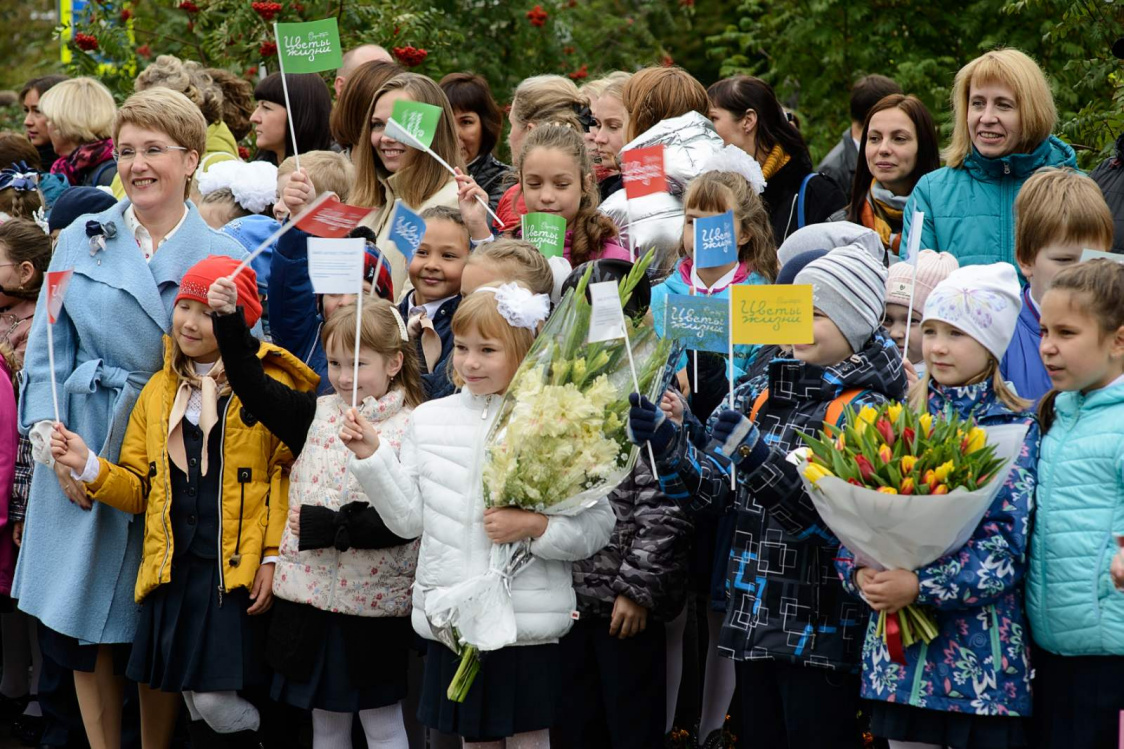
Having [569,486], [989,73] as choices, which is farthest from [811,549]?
[989,73]

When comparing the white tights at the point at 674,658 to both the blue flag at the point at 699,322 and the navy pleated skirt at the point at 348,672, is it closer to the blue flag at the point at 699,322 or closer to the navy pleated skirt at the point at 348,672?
the navy pleated skirt at the point at 348,672

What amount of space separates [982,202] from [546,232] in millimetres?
1873

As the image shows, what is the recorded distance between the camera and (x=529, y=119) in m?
7.40

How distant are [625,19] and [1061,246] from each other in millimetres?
8785

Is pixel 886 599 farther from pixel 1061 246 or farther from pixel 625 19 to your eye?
pixel 625 19

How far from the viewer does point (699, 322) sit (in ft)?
15.5

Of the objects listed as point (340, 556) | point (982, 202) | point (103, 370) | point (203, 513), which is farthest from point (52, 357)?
point (982, 202)

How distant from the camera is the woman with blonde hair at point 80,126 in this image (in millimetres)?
8469

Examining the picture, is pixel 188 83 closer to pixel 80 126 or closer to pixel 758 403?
pixel 80 126

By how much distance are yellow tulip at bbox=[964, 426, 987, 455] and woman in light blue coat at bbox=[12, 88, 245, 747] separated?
10.7 feet

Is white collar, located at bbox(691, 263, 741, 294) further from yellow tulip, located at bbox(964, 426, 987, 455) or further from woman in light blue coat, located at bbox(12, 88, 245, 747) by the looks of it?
woman in light blue coat, located at bbox(12, 88, 245, 747)

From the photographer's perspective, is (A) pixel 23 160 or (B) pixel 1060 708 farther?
(A) pixel 23 160

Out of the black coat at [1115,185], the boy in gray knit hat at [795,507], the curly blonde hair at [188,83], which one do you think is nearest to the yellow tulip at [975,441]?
the boy in gray knit hat at [795,507]

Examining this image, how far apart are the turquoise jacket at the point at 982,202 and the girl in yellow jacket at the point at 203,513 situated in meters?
2.79
